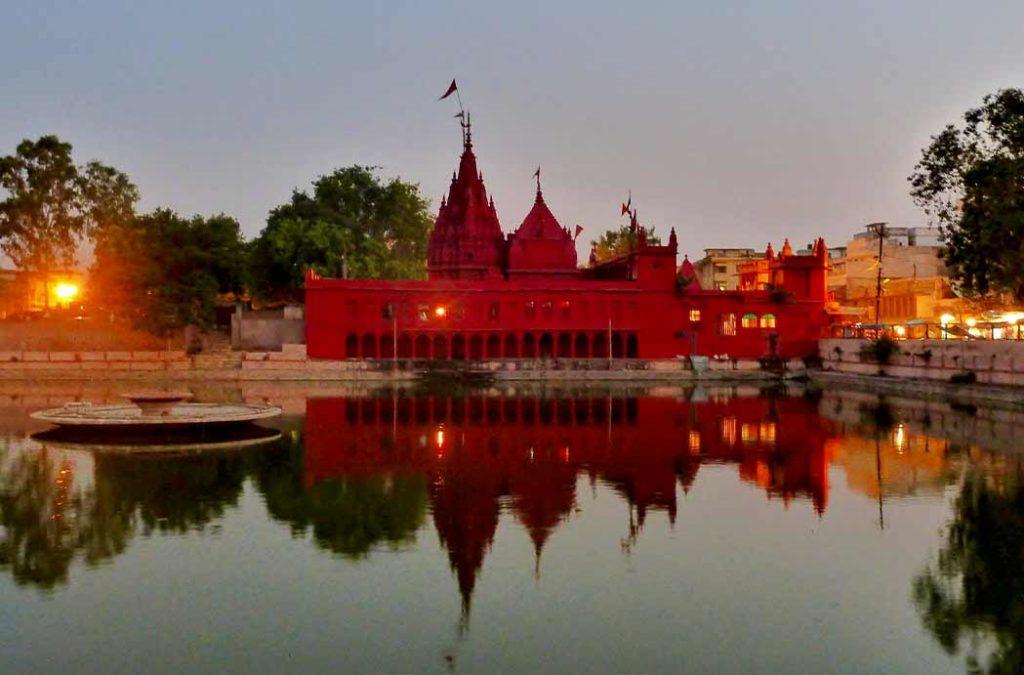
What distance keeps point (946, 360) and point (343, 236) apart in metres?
37.2

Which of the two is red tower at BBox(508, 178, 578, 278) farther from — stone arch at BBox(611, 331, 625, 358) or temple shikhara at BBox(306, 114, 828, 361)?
stone arch at BBox(611, 331, 625, 358)

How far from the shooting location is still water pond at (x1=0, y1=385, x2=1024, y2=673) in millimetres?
11148

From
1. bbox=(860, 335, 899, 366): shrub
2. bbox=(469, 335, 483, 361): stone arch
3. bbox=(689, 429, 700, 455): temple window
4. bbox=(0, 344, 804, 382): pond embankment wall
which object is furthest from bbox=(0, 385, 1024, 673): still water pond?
bbox=(469, 335, 483, 361): stone arch

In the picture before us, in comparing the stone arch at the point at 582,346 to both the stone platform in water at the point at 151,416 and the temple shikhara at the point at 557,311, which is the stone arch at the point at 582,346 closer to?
the temple shikhara at the point at 557,311

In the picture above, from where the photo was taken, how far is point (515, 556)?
587 inches

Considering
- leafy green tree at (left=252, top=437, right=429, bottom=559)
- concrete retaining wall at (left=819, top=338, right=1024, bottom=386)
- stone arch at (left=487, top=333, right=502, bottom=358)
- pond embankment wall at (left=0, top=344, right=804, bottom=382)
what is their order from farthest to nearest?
stone arch at (left=487, top=333, right=502, bottom=358)
pond embankment wall at (left=0, top=344, right=804, bottom=382)
concrete retaining wall at (left=819, top=338, right=1024, bottom=386)
leafy green tree at (left=252, top=437, right=429, bottom=559)

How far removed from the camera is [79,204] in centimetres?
6462

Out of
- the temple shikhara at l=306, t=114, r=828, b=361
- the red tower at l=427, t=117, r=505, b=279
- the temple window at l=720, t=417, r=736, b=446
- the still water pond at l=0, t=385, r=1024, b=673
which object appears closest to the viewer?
the still water pond at l=0, t=385, r=1024, b=673

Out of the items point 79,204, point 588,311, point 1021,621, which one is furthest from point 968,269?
point 79,204

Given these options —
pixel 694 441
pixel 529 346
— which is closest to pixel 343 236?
pixel 529 346

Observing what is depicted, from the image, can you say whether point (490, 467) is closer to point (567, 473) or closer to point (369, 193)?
point (567, 473)

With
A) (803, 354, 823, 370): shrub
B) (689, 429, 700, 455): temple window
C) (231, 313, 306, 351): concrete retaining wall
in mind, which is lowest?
(689, 429, 700, 455): temple window

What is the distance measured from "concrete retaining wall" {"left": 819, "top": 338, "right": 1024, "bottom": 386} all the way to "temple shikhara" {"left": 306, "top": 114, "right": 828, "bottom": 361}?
5.48 meters

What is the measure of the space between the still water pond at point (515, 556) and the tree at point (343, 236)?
38.5m
